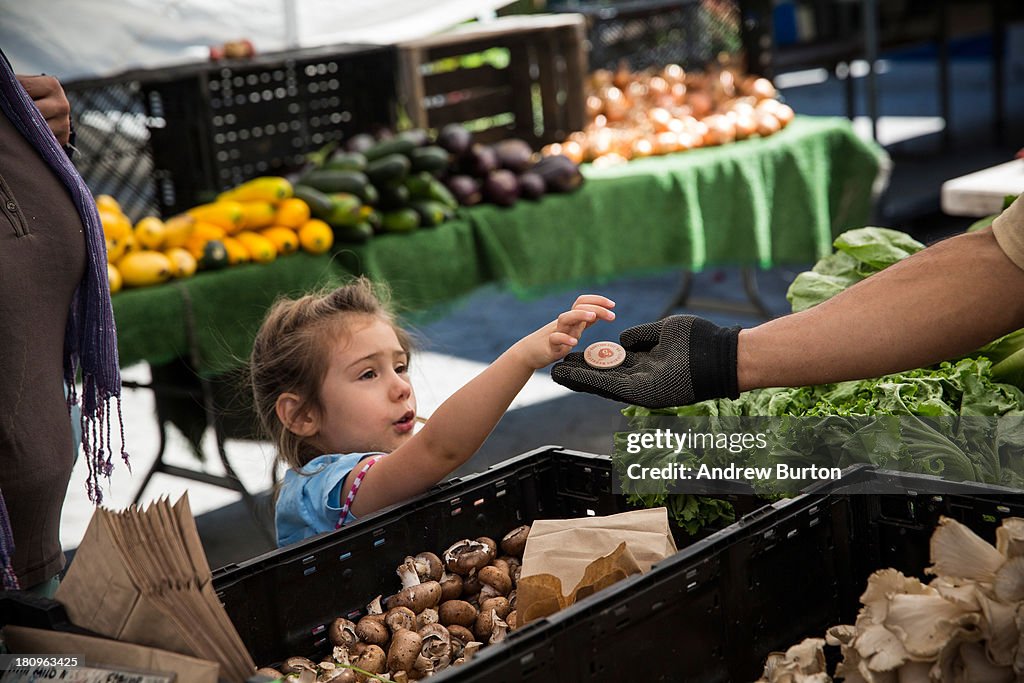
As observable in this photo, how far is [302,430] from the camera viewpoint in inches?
89.4

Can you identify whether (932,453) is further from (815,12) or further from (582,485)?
(815,12)

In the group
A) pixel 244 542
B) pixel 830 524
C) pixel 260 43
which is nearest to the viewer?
pixel 830 524

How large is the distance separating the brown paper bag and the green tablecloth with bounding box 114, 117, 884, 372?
253 cm

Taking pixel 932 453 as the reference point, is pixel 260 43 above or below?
above

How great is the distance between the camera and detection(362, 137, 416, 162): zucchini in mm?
4824

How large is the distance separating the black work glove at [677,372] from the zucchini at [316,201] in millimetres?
2847

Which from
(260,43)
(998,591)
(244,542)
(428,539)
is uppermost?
(260,43)

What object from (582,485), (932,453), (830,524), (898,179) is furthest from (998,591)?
(898,179)

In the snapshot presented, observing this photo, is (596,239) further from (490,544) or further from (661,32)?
(490,544)

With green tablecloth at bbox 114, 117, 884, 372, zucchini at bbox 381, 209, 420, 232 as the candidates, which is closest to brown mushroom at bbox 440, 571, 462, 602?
green tablecloth at bbox 114, 117, 884, 372

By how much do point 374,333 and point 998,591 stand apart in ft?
4.35

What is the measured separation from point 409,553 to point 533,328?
5.47m

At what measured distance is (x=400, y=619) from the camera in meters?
1.70

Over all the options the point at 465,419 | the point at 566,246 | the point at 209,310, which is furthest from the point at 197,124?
the point at 465,419
